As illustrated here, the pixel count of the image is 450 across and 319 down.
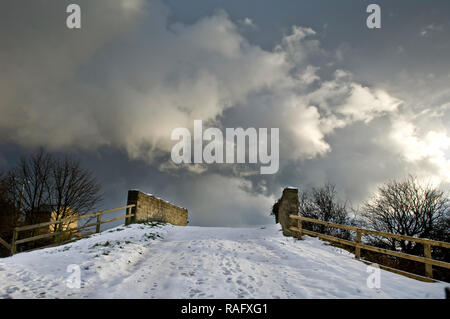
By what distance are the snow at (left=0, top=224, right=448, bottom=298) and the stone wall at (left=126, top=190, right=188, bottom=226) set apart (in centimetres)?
419

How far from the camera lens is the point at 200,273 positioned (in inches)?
223

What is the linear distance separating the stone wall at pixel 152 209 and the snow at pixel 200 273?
4.19 m

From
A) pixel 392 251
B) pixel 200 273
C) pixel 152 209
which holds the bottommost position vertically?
pixel 200 273

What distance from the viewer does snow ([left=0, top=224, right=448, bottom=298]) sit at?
4633mm

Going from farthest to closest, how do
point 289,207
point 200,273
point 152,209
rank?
point 152,209
point 289,207
point 200,273

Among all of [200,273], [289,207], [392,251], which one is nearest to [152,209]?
[289,207]

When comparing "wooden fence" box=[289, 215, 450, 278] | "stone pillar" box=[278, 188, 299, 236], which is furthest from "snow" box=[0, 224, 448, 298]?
"stone pillar" box=[278, 188, 299, 236]

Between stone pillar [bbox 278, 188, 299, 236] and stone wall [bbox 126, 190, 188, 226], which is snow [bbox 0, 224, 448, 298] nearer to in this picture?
stone pillar [bbox 278, 188, 299, 236]

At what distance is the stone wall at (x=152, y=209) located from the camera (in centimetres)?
1292

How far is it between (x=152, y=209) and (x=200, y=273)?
9924 millimetres


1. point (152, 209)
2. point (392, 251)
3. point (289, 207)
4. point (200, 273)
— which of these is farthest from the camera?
point (152, 209)

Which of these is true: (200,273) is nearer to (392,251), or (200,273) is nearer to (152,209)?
(392,251)
